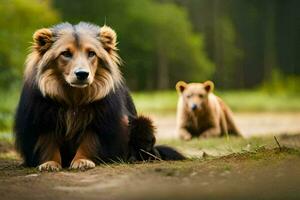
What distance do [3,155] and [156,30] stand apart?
18.8m

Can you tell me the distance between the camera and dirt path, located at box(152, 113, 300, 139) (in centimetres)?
1441

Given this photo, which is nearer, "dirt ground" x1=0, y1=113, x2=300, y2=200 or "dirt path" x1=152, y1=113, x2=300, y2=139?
"dirt ground" x1=0, y1=113, x2=300, y2=200

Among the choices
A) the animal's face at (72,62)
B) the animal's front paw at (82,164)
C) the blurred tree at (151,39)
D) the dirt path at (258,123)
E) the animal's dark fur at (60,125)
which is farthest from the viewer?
the blurred tree at (151,39)

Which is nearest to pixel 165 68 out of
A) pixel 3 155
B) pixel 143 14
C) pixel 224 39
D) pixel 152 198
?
pixel 224 39

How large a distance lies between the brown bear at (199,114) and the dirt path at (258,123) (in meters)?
1.01

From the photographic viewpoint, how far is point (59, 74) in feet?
Result: 21.7

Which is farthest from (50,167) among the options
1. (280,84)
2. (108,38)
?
(280,84)

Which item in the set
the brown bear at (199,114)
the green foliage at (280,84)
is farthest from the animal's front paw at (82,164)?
the green foliage at (280,84)

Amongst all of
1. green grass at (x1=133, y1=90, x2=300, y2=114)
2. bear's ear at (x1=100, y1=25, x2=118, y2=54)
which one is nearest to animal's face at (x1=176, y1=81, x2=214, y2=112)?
bear's ear at (x1=100, y1=25, x2=118, y2=54)

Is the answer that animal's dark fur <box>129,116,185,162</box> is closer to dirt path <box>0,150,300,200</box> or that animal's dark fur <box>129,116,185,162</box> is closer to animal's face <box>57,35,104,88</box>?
animal's face <box>57,35,104,88</box>

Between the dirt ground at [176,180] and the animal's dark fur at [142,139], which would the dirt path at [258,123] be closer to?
the animal's dark fur at [142,139]

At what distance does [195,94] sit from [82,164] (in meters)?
6.24

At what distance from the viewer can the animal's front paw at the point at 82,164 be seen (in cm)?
628

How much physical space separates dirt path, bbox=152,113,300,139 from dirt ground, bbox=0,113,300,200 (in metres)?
7.32
